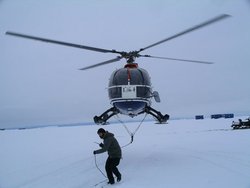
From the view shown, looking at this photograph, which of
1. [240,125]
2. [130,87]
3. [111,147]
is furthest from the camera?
[240,125]

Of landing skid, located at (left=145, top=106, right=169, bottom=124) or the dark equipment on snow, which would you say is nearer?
landing skid, located at (left=145, top=106, right=169, bottom=124)

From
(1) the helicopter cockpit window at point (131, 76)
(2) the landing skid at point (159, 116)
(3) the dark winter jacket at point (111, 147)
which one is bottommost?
(3) the dark winter jacket at point (111, 147)

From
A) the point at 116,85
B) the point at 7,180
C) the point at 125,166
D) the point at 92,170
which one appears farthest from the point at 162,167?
the point at 7,180

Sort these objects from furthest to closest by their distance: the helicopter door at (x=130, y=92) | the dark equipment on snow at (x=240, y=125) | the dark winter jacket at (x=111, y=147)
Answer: the dark equipment on snow at (x=240, y=125), the helicopter door at (x=130, y=92), the dark winter jacket at (x=111, y=147)

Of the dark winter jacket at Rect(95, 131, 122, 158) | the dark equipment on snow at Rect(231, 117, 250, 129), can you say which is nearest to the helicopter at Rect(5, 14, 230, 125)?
the dark winter jacket at Rect(95, 131, 122, 158)

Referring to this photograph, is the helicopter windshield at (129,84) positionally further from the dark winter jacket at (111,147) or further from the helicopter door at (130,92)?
the dark winter jacket at (111,147)

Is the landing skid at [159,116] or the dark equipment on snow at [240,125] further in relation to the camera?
the dark equipment on snow at [240,125]

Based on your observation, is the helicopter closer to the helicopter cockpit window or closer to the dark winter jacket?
the helicopter cockpit window

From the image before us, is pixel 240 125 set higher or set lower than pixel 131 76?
lower

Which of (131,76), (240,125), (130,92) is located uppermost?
(131,76)

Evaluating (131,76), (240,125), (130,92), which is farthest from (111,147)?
(240,125)

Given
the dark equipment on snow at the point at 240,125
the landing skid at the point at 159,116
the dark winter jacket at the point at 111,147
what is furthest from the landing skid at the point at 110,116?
the dark equipment on snow at the point at 240,125

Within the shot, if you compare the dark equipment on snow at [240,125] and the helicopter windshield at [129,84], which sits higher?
the helicopter windshield at [129,84]

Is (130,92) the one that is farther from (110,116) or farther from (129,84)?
(110,116)
